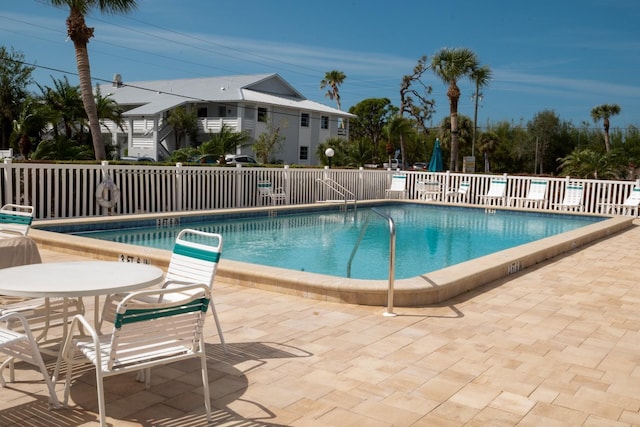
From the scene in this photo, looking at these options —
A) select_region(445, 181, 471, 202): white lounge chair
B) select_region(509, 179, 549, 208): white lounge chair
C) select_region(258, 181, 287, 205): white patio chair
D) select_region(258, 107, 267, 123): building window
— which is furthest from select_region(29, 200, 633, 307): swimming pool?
select_region(258, 107, 267, 123): building window

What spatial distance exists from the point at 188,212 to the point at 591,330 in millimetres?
9246

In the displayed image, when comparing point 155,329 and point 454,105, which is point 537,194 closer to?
point 454,105

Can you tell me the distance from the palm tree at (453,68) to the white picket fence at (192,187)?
28.3 feet

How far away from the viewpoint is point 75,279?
3436mm

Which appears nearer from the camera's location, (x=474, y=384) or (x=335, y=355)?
(x=474, y=384)

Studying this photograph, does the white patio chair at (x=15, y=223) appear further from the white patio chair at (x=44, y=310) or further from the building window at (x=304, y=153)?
the building window at (x=304, y=153)

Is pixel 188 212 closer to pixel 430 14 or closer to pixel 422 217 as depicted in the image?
pixel 422 217

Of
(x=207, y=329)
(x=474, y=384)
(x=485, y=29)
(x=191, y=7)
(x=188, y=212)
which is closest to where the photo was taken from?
(x=474, y=384)

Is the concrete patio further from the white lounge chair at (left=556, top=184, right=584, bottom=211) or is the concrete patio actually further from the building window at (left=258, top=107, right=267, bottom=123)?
the building window at (left=258, top=107, right=267, bottom=123)

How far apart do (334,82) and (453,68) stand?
29813mm

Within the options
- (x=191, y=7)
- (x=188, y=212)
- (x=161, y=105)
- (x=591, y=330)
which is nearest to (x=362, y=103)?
(x=161, y=105)

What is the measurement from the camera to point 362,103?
2201 inches

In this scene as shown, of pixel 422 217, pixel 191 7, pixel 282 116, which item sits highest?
pixel 191 7

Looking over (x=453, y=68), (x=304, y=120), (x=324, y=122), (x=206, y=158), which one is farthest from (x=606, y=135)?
(x=206, y=158)
